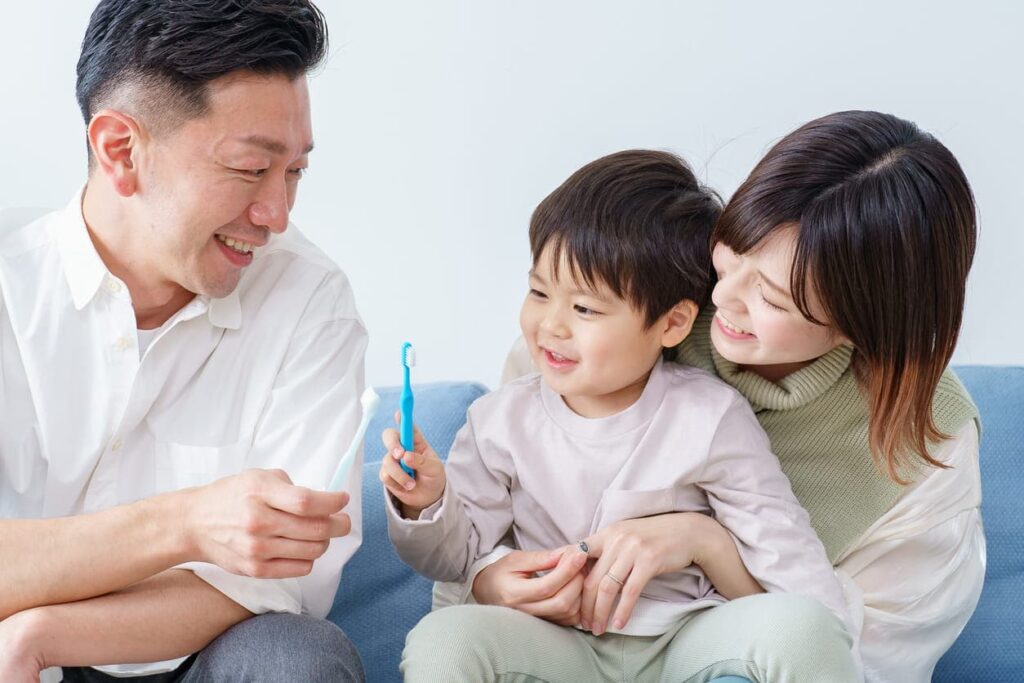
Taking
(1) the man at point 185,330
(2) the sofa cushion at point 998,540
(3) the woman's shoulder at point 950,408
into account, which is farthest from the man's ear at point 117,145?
(2) the sofa cushion at point 998,540

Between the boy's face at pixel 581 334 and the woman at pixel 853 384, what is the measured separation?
0.11 meters

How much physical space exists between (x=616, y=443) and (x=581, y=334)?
15cm

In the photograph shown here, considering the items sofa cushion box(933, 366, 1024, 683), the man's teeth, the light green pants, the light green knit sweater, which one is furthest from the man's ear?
sofa cushion box(933, 366, 1024, 683)

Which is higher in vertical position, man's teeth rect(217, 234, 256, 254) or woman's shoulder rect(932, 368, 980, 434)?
man's teeth rect(217, 234, 256, 254)

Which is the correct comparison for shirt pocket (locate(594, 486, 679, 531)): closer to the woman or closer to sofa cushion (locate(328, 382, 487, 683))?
the woman

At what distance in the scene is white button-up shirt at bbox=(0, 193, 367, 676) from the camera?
1608 millimetres

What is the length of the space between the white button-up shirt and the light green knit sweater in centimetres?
53

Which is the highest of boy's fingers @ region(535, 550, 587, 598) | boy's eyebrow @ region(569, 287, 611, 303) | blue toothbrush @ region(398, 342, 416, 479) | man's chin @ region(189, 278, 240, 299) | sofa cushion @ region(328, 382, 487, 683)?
man's chin @ region(189, 278, 240, 299)

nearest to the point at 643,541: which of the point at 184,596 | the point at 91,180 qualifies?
the point at 184,596

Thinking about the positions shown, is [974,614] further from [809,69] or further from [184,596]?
[184,596]

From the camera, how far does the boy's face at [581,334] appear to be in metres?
1.64

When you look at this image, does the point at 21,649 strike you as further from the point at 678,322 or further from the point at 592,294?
the point at 678,322

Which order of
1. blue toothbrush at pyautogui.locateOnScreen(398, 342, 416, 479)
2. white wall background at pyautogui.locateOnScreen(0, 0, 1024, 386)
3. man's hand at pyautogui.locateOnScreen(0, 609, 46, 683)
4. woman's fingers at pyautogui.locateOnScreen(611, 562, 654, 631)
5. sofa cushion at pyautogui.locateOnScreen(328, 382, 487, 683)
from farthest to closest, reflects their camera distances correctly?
white wall background at pyautogui.locateOnScreen(0, 0, 1024, 386) < sofa cushion at pyautogui.locateOnScreen(328, 382, 487, 683) < woman's fingers at pyautogui.locateOnScreen(611, 562, 654, 631) < blue toothbrush at pyautogui.locateOnScreen(398, 342, 416, 479) < man's hand at pyautogui.locateOnScreen(0, 609, 46, 683)

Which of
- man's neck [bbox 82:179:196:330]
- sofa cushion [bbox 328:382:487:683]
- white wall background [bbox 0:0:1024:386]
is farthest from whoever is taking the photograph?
white wall background [bbox 0:0:1024:386]
